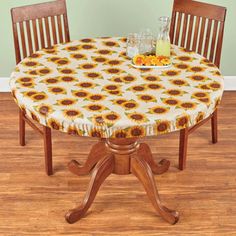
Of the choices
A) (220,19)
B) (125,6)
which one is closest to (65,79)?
(220,19)

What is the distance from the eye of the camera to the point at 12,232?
2.91 m

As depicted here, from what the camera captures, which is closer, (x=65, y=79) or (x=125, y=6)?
(x=65, y=79)

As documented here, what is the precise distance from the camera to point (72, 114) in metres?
2.46

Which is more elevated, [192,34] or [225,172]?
[192,34]

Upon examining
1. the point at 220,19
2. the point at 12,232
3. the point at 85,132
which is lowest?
the point at 12,232

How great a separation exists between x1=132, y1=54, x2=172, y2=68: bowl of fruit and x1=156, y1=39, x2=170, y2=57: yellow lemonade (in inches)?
2.3

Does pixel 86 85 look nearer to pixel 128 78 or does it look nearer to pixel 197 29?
pixel 128 78

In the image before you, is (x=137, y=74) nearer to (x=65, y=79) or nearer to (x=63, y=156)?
(x=65, y=79)

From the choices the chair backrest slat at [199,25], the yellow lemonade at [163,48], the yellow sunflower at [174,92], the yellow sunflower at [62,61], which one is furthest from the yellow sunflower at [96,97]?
the chair backrest slat at [199,25]

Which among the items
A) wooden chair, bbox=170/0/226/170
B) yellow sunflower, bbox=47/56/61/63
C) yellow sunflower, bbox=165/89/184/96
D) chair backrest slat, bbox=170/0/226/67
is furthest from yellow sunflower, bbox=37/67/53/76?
chair backrest slat, bbox=170/0/226/67

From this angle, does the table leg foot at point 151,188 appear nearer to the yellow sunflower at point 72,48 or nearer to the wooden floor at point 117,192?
the wooden floor at point 117,192

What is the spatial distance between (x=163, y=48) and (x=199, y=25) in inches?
22.3

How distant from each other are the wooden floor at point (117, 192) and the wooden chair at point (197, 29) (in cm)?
17

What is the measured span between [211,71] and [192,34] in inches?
28.6
